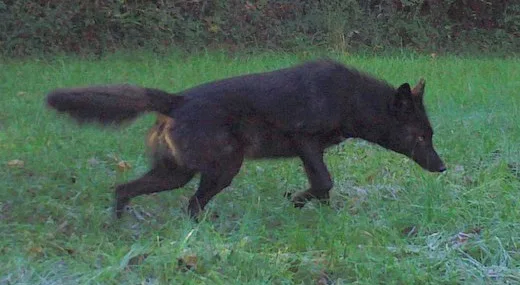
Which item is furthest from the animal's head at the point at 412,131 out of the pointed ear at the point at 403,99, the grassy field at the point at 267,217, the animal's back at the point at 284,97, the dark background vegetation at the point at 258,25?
the dark background vegetation at the point at 258,25

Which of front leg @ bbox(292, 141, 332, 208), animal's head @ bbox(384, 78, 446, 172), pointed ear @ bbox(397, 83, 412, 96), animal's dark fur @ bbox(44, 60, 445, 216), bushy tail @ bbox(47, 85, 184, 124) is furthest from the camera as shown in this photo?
animal's head @ bbox(384, 78, 446, 172)

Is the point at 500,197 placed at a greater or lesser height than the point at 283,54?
greater

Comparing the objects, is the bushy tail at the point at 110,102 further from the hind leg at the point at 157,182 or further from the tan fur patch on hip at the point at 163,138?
the hind leg at the point at 157,182

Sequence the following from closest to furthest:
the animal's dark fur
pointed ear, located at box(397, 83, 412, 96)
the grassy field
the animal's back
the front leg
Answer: the grassy field
the animal's dark fur
the animal's back
the front leg
pointed ear, located at box(397, 83, 412, 96)

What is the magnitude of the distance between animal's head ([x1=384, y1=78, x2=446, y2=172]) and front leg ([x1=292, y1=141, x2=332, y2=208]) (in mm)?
674

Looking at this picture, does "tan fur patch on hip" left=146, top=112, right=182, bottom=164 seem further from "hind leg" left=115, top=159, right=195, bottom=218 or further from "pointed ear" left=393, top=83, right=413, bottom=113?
"pointed ear" left=393, top=83, right=413, bottom=113

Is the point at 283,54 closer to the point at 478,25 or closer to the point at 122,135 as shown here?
the point at 478,25

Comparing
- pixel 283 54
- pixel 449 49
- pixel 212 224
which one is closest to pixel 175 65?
pixel 283 54

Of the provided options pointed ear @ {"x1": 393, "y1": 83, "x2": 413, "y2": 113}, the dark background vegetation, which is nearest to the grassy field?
pointed ear @ {"x1": 393, "y1": 83, "x2": 413, "y2": 113}

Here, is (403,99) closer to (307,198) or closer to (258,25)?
(307,198)

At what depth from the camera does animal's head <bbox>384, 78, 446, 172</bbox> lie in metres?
6.61

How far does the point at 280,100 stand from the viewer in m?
6.17

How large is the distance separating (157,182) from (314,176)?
1.05 m

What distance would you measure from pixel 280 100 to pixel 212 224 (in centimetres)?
102
